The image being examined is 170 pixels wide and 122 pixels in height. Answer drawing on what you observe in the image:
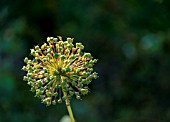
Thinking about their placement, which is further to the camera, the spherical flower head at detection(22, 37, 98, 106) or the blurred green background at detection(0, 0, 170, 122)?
the blurred green background at detection(0, 0, 170, 122)

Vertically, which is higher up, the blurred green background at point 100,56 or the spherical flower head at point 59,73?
the blurred green background at point 100,56

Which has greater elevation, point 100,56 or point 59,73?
point 100,56

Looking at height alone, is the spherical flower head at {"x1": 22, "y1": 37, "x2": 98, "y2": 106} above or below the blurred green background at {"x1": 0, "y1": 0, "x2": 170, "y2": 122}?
below

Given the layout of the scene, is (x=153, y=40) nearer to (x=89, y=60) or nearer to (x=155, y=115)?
(x=155, y=115)

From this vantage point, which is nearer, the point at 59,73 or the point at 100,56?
the point at 59,73
